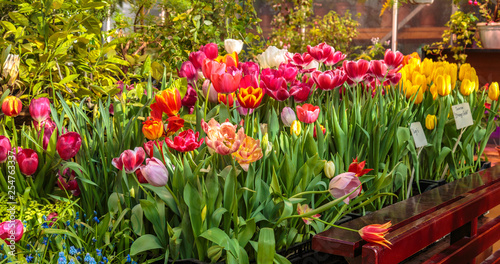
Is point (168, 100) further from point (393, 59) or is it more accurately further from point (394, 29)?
point (394, 29)

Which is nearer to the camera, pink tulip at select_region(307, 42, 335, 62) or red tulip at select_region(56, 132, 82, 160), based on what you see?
red tulip at select_region(56, 132, 82, 160)

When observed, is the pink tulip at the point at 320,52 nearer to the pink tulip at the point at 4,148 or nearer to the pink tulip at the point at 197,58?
the pink tulip at the point at 197,58

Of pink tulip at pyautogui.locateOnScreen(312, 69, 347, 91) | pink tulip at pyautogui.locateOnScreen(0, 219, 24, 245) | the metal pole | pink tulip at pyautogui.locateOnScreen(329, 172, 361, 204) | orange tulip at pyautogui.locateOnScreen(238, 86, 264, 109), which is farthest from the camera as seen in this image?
the metal pole

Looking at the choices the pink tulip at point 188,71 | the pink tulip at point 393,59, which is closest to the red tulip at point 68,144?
the pink tulip at point 188,71

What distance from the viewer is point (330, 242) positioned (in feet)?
2.81

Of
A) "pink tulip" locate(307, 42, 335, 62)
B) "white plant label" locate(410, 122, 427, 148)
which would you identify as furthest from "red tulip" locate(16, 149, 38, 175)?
"white plant label" locate(410, 122, 427, 148)

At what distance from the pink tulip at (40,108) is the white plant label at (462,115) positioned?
101cm

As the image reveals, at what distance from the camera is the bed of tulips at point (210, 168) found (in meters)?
0.84

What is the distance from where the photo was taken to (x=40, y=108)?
109cm

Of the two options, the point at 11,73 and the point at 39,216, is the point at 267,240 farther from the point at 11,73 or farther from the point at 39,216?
the point at 11,73

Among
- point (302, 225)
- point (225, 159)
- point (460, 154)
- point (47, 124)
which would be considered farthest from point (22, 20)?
point (460, 154)

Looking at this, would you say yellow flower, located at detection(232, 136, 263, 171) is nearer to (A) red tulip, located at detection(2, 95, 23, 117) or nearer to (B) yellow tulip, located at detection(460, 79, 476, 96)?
(A) red tulip, located at detection(2, 95, 23, 117)

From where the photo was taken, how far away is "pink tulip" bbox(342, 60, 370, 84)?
1.32 metres

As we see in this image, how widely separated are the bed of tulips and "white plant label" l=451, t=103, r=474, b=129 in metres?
0.04
